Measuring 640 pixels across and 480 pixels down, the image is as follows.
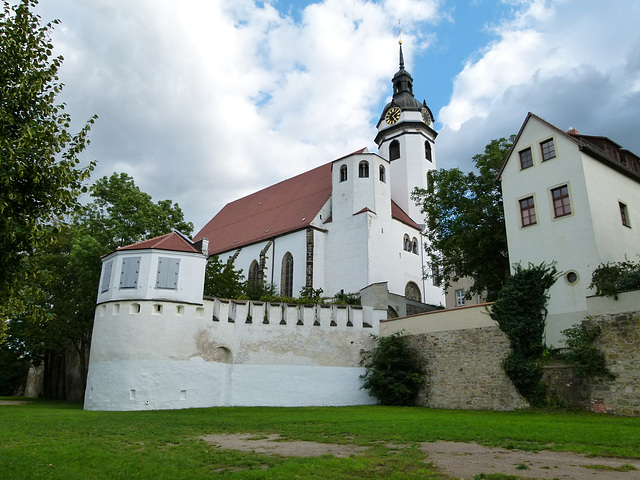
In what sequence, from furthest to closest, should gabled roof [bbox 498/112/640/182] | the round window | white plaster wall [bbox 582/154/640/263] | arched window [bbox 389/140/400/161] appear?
arched window [bbox 389/140/400/161] → gabled roof [bbox 498/112/640/182] → white plaster wall [bbox 582/154/640/263] → the round window

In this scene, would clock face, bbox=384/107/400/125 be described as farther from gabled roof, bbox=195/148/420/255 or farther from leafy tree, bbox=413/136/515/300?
leafy tree, bbox=413/136/515/300

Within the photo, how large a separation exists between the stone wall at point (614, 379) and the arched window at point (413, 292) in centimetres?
2182

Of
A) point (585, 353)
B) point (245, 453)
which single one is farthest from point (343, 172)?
point (245, 453)

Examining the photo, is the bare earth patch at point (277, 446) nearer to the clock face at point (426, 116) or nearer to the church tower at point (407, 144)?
the church tower at point (407, 144)

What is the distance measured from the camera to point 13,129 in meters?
8.41

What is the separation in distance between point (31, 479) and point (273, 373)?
15.7 metres

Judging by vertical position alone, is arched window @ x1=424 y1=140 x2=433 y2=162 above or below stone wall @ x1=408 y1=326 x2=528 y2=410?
above

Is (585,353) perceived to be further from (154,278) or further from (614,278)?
(154,278)

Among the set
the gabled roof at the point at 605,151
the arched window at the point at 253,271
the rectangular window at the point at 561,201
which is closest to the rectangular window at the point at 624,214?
the gabled roof at the point at 605,151

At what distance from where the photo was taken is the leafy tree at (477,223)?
24.8 m

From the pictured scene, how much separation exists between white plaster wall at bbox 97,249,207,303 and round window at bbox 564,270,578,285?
547 inches

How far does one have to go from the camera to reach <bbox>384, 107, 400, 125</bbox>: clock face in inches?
1832

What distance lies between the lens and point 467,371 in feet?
65.4

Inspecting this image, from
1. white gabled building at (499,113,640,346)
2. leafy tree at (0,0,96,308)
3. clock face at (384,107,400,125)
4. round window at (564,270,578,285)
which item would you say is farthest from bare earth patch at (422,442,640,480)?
clock face at (384,107,400,125)
